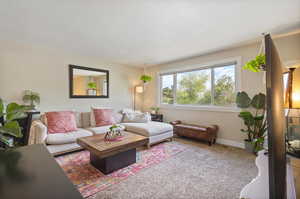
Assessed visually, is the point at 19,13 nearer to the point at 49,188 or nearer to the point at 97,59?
the point at 97,59

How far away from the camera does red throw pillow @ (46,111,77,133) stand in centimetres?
277

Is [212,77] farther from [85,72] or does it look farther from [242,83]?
[85,72]

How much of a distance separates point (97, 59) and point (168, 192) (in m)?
3.75

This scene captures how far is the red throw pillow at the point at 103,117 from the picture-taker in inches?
138

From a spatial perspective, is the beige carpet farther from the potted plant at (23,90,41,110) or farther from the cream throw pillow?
the potted plant at (23,90,41,110)

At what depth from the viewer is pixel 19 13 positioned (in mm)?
1946

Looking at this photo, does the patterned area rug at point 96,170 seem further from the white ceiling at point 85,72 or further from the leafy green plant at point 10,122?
the white ceiling at point 85,72

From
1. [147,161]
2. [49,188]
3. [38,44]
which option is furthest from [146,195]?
[38,44]

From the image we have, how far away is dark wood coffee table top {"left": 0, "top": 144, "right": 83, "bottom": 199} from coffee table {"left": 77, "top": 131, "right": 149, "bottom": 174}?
1.08 m

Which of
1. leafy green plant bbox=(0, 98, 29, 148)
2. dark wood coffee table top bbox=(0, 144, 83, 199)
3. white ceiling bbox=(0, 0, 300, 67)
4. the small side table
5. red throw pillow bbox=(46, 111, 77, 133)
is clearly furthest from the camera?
the small side table

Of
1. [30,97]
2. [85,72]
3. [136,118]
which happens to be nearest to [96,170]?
[136,118]

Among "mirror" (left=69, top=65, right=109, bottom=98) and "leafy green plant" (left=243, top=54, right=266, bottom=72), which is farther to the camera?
"mirror" (left=69, top=65, right=109, bottom=98)

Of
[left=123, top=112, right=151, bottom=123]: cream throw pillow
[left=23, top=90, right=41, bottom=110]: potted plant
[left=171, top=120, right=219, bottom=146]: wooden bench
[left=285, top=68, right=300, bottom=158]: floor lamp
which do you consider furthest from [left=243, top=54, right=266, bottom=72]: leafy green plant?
[left=23, top=90, right=41, bottom=110]: potted plant

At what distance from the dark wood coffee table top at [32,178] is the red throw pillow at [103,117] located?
2552 mm
